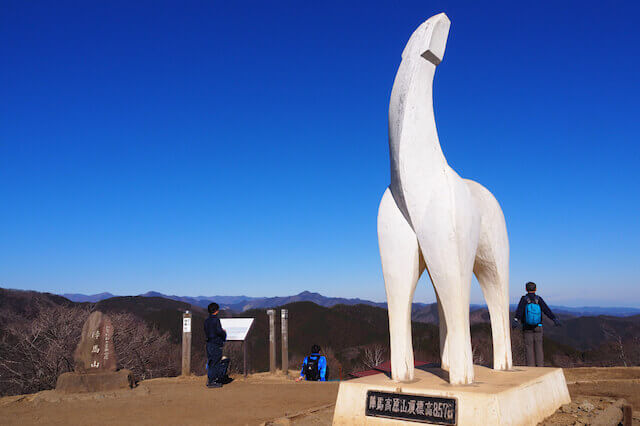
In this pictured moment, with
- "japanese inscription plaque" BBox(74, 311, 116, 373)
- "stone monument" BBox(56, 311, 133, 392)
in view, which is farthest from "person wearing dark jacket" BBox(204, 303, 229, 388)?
"japanese inscription plaque" BBox(74, 311, 116, 373)

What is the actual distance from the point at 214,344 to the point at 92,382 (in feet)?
6.65

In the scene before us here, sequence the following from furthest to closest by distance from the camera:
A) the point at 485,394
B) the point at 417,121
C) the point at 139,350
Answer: the point at 139,350
the point at 417,121
the point at 485,394

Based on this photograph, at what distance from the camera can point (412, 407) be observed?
430 cm

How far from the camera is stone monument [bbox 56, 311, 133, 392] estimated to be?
769 cm

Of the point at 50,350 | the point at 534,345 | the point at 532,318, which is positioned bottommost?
the point at 50,350

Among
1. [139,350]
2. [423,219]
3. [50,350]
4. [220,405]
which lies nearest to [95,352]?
[220,405]

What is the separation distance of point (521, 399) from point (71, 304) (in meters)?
21.1

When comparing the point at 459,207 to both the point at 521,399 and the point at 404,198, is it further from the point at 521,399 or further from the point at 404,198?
the point at 521,399

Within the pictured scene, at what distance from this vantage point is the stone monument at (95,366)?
7.69m

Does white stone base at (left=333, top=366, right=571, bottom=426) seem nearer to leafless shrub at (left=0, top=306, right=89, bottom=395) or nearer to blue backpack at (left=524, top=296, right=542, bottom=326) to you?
blue backpack at (left=524, top=296, right=542, bottom=326)

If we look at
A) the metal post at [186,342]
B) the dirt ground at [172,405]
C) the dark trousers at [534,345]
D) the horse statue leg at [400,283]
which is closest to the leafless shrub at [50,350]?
the metal post at [186,342]

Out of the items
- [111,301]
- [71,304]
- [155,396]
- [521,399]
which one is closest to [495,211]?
[521,399]

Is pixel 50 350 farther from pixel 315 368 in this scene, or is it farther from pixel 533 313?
pixel 533 313

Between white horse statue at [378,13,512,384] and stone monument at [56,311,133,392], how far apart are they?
533 centimetres
